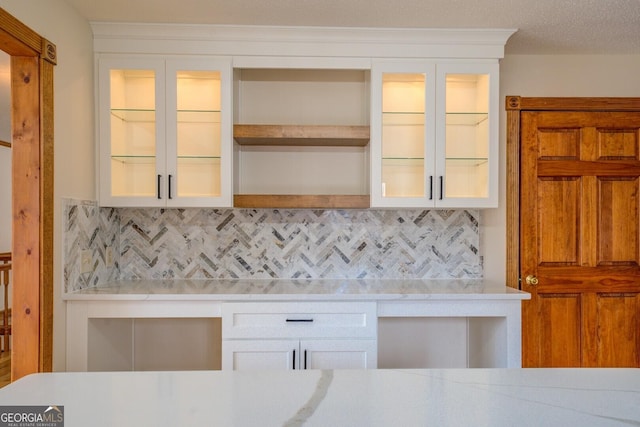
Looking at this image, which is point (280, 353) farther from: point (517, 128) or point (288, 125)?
point (517, 128)

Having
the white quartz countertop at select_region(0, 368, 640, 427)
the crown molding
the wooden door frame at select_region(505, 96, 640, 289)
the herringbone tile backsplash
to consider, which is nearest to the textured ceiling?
the crown molding

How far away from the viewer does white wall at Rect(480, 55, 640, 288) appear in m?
2.79

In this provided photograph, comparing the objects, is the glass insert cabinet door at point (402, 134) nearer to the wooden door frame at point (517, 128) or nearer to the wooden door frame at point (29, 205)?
the wooden door frame at point (517, 128)

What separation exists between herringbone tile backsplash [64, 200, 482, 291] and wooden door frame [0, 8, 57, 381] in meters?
0.75

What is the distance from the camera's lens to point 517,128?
275 cm

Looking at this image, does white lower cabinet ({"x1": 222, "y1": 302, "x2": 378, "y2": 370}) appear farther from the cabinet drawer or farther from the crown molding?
the crown molding

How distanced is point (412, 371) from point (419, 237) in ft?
5.97

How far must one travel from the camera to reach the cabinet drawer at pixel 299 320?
7.18 feet

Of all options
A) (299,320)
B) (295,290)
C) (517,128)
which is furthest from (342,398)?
(517,128)

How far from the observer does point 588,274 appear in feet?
8.95

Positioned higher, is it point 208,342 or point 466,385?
point 466,385

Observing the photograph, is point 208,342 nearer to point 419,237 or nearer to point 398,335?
point 398,335

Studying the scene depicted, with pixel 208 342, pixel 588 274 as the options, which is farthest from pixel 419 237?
pixel 208 342

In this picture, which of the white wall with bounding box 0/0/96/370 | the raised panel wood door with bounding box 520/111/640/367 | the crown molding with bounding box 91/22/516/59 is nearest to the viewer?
the white wall with bounding box 0/0/96/370
